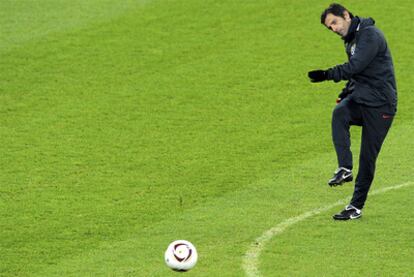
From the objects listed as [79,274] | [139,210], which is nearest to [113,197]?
[139,210]

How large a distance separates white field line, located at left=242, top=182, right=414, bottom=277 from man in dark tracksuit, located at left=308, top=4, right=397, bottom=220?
437 mm

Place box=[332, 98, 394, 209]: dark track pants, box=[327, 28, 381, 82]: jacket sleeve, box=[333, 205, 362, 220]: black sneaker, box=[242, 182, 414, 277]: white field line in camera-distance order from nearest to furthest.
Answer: box=[242, 182, 414, 277]: white field line < box=[327, 28, 381, 82]: jacket sleeve < box=[332, 98, 394, 209]: dark track pants < box=[333, 205, 362, 220]: black sneaker

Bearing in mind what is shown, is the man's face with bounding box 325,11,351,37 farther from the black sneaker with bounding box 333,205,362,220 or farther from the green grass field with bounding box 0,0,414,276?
the green grass field with bounding box 0,0,414,276

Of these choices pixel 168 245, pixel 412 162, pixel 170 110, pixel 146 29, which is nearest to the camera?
pixel 168 245

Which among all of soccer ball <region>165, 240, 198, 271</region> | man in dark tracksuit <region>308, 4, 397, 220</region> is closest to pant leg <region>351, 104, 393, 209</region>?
man in dark tracksuit <region>308, 4, 397, 220</region>

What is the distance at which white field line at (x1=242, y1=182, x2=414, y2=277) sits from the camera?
37.8 feet

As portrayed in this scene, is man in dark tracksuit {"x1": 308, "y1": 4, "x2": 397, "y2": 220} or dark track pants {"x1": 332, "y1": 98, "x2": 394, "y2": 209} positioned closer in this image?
man in dark tracksuit {"x1": 308, "y1": 4, "x2": 397, "y2": 220}

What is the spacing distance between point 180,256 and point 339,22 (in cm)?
332

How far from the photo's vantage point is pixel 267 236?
12.6 meters

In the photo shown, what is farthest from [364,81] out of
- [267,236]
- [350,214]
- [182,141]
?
[182,141]

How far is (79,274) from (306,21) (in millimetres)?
12271

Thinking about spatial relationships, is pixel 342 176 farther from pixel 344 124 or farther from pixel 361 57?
pixel 361 57

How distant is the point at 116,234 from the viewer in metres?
12.7

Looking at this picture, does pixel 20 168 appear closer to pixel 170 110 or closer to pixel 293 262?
pixel 170 110
